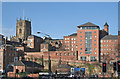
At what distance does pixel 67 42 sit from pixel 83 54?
14.3 meters

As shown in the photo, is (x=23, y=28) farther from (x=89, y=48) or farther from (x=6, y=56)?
(x=6, y=56)

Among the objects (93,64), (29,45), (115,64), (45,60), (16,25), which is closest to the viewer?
(115,64)

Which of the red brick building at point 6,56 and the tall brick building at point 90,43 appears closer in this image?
the red brick building at point 6,56

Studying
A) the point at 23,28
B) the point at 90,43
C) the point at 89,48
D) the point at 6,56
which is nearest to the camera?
the point at 6,56

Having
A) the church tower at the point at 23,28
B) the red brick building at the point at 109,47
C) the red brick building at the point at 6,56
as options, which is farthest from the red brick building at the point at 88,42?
the church tower at the point at 23,28

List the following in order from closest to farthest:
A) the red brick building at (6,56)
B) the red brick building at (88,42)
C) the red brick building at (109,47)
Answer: the red brick building at (6,56)
the red brick building at (88,42)
the red brick building at (109,47)

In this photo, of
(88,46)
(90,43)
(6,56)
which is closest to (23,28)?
(90,43)

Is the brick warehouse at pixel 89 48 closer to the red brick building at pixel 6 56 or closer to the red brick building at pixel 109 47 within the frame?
the red brick building at pixel 109 47

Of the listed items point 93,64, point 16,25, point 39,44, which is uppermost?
point 16,25

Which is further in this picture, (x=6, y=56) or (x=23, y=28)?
(x=23, y=28)

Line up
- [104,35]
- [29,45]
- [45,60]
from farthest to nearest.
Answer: [29,45] < [104,35] < [45,60]

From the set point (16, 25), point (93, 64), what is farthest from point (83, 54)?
point (16, 25)

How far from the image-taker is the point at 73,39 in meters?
119

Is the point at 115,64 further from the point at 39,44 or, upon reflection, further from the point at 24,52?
the point at 39,44
